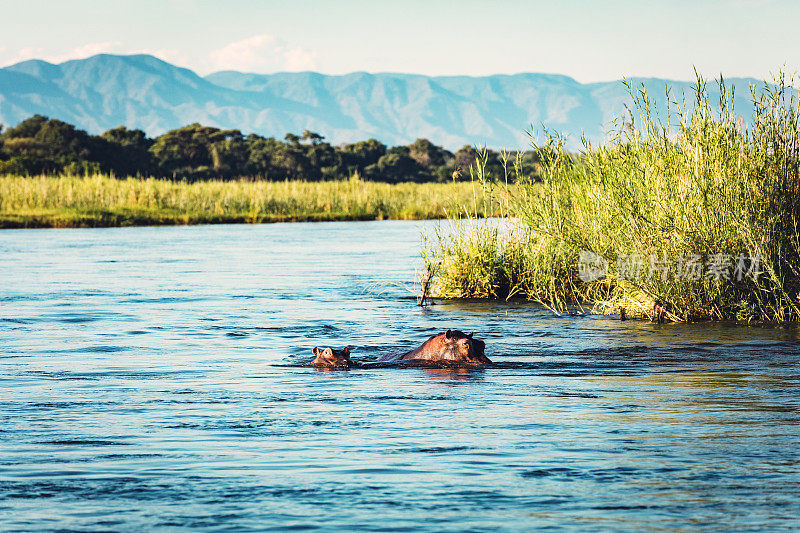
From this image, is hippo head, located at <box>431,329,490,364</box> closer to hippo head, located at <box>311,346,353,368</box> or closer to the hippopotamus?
the hippopotamus

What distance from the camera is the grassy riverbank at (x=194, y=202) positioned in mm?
37500

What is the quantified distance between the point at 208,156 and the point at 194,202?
37.0 metres

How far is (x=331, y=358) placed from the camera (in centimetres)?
945

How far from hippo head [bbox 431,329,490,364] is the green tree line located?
159 ft

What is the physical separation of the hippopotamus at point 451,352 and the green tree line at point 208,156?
159ft

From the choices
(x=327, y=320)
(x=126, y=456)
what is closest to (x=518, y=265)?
(x=327, y=320)

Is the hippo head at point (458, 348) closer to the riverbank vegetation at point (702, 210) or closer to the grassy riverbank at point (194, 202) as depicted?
the riverbank vegetation at point (702, 210)

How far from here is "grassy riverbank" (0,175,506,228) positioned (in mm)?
37500

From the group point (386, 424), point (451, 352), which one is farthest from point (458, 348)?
point (386, 424)

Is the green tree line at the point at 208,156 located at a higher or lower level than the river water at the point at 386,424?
higher

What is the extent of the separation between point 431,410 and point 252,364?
2.80 m

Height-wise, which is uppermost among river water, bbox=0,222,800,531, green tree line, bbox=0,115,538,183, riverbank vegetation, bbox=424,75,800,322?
green tree line, bbox=0,115,538,183

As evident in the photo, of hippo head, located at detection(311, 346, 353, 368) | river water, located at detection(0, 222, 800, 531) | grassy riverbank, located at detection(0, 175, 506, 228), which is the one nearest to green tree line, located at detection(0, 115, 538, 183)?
grassy riverbank, located at detection(0, 175, 506, 228)

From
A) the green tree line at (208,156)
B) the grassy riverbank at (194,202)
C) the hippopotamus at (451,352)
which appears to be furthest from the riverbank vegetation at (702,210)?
the green tree line at (208,156)
